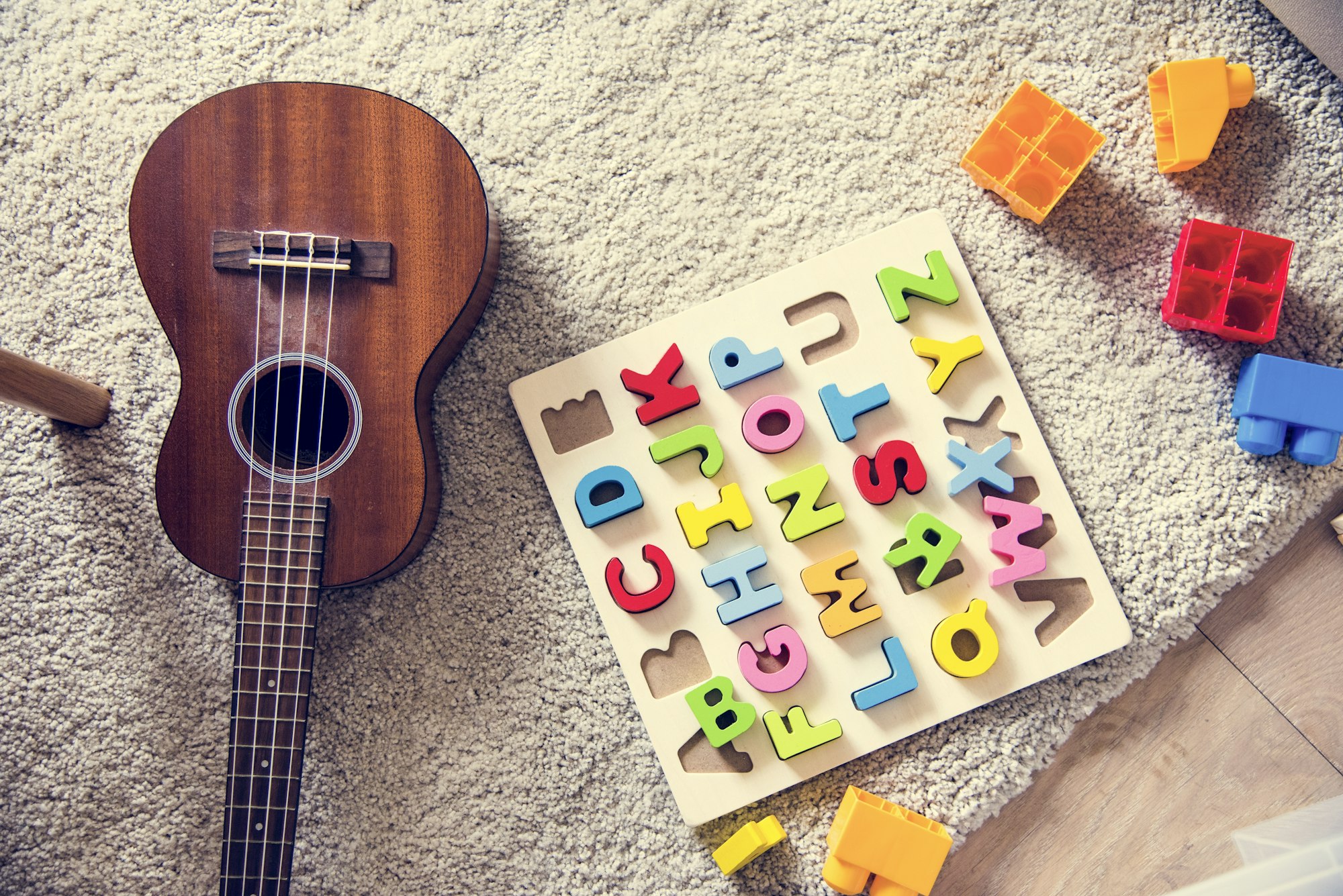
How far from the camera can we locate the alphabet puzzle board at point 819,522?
875 mm

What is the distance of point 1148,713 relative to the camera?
35.8 inches

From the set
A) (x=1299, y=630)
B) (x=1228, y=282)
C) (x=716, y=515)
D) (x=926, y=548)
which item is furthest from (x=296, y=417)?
(x=1299, y=630)

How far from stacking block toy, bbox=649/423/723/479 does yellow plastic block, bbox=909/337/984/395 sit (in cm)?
24

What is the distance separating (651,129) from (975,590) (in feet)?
2.06

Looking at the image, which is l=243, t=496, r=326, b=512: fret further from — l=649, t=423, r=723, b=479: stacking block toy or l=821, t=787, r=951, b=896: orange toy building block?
l=821, t=787, r=951, b=896: orange toy building block

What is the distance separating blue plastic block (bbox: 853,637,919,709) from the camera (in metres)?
0.86

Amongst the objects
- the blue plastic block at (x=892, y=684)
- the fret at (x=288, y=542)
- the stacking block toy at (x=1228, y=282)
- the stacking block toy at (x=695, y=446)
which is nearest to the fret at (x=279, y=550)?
the fret at (x=288, y=542)

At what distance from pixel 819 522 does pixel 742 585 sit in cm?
10

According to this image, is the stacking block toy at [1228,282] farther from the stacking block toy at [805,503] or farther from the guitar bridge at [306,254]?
the guitar bridge at [306,254]

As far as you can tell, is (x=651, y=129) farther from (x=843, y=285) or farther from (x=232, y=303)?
(x=232, y=303)

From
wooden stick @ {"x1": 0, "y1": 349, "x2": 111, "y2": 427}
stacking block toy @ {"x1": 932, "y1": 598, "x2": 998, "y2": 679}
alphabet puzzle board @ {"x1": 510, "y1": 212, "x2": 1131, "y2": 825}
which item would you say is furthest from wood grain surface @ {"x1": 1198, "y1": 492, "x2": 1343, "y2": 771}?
wooden stick @ {"x1": 0, "y1": 349, "x2": 111, "y2": 427}

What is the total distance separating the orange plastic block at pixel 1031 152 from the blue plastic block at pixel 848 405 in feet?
0.85

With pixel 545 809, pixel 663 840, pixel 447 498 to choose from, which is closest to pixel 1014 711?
pixel 663 840

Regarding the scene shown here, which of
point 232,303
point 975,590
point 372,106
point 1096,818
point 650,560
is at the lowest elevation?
point 1096,818
